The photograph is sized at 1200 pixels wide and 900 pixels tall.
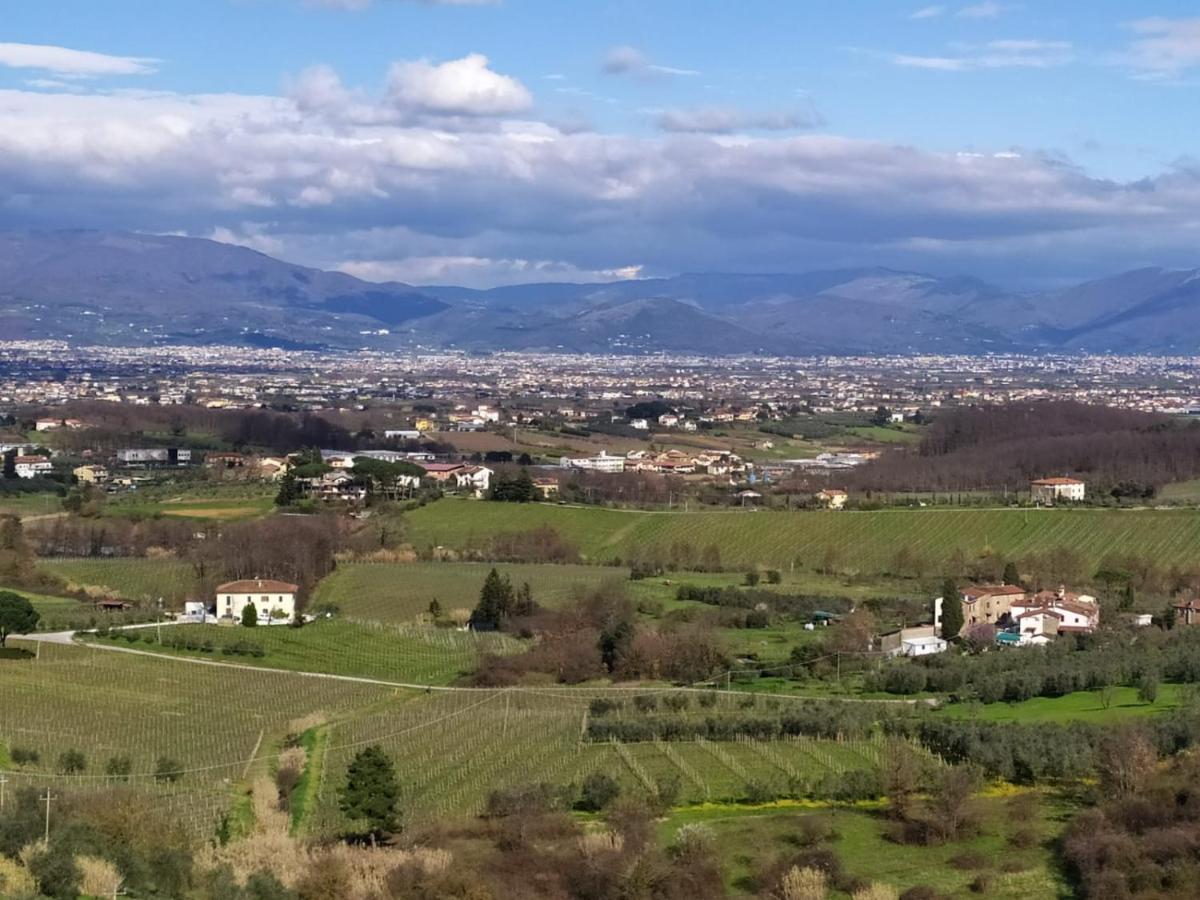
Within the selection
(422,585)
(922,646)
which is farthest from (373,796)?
(422,585)

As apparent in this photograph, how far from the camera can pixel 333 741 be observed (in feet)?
83.9

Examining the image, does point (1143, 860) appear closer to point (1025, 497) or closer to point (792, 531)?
point (792, 531)

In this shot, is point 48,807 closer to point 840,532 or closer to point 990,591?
point 990,591

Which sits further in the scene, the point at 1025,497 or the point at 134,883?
the point at 1025,497

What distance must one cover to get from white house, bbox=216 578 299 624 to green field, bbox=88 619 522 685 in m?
1.01

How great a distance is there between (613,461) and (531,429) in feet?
63.0

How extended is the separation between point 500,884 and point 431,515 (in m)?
34.8

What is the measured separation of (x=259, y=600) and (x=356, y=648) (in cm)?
461

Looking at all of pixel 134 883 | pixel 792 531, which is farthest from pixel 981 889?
pixel 792 531

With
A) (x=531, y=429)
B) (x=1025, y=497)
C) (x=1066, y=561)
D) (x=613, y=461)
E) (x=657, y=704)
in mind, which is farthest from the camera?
(x=531, y=429)

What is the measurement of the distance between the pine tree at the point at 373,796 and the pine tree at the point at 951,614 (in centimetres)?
1624

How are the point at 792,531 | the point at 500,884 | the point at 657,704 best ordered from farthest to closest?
1. the point at 792,531
2. the point at 657,704
3. the point at 500,884

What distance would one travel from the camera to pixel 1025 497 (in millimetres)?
55844

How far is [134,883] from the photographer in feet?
56.1
